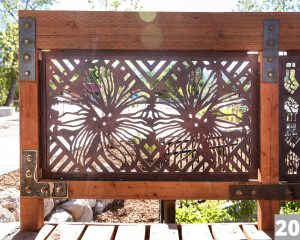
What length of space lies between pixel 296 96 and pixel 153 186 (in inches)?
47.1

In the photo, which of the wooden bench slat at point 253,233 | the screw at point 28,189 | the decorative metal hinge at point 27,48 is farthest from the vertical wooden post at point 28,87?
→ the wooden bench slat at point 253,233

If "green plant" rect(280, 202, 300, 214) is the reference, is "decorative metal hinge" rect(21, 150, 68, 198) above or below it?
above

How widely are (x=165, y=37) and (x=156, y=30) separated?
79mm

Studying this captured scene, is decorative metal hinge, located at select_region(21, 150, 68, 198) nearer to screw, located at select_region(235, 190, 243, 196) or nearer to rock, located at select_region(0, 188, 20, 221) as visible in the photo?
screw, located at select_region(235, 190, 243, 196)

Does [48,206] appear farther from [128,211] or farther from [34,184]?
[34,184]

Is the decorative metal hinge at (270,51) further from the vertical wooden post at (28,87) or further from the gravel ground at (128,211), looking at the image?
the gravel ground at (128,211)

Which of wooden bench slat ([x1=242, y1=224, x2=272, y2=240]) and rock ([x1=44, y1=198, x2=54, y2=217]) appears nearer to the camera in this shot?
wooden bench slat ([x1=242, y1=224, x2=272, y2=240])

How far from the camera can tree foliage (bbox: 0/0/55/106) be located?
20234 millimetres

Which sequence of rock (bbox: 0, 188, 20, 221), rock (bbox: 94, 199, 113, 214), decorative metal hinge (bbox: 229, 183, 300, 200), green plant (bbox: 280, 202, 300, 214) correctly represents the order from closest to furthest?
decorative metal hinge (bbox: 229, 183, 300, 200), rock (bbox: 0, 188, 20, 221), green plant (bbox: 280, 202, 300, 214), rock (bbox: 94, 199, 113, 214)

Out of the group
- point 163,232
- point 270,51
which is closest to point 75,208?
point 163,232

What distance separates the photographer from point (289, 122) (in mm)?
2764

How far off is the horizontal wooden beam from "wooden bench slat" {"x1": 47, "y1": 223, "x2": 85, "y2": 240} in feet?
0.81

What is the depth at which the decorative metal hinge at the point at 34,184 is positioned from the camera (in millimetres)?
2682

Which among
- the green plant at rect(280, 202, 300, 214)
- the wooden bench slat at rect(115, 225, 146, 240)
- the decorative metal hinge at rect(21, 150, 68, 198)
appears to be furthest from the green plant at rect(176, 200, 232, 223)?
the decorative metal hinge at rect(21, 150, 68, 198)
